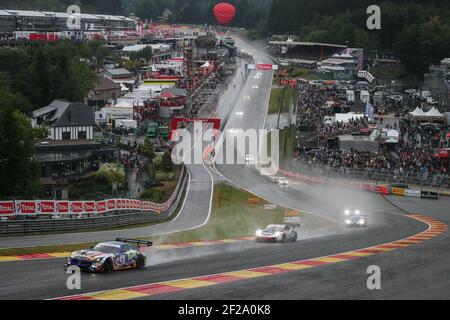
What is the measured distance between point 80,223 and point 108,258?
14.9 meters

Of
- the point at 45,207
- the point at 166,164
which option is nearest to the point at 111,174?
the point at 166,164

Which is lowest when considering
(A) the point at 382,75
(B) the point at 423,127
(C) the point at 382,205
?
(C) the point at 382,205

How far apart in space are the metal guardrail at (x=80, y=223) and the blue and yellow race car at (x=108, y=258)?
36.0 ft

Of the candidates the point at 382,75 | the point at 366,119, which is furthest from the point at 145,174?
the point at 382,75

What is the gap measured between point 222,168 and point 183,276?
50.6 meters

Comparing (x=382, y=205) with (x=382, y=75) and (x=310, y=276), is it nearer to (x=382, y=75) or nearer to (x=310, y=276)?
(x=310, y=276)

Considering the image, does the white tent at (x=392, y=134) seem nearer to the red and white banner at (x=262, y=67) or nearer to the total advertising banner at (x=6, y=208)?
the total advertising banner at (x=6, y=208)

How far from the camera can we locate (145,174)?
63.5m

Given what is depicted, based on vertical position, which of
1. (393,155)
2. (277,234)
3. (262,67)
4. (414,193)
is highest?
(262,67)

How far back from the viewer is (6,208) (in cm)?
3350

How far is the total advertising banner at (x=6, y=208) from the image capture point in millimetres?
33312

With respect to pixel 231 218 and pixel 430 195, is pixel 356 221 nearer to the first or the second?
pixel 231 218

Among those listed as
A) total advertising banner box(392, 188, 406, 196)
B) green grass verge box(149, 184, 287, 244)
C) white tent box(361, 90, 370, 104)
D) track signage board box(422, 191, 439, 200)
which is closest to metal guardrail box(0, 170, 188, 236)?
green grass verge box(149, 184, 287, 244)

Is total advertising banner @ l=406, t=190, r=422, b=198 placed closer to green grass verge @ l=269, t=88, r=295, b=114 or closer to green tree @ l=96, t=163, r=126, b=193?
green tree @ l=96, t=163, r=126, b=193
